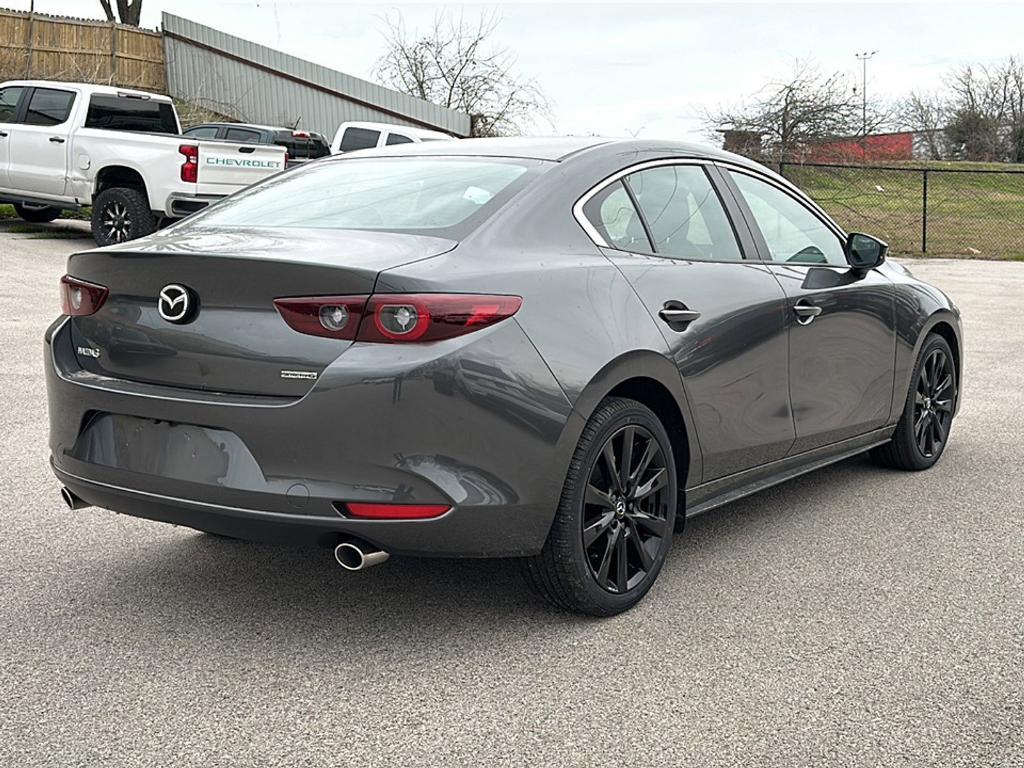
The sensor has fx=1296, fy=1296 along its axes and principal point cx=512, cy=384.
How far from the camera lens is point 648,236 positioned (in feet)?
14.9

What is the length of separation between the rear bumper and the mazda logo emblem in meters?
0.21

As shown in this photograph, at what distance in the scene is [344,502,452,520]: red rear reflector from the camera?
3578mm

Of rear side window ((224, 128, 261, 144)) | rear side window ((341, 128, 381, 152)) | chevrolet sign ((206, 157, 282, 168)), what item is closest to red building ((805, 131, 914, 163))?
rear side window ((341, 128, 381, 152))

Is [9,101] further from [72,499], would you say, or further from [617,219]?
[617,219]

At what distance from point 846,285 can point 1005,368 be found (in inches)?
195

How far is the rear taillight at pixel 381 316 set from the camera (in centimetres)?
356

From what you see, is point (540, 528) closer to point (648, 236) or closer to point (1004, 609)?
point (648, 236)

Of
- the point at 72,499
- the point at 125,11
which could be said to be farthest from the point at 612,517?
the point at 125,11

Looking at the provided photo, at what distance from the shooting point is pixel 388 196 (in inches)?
172

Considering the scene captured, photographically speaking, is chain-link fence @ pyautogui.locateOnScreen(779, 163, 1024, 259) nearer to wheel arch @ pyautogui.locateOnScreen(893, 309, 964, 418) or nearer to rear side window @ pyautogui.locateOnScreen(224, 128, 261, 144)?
rear side window @ pyautogui.locateOnScreen(224, 128, 261, 144)

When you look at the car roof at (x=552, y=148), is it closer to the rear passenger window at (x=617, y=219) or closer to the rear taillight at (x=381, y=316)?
the rear passenger window at (x=617, y=219)

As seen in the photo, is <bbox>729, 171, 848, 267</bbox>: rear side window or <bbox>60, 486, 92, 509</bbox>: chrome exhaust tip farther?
<bbox>729, 171, 848, 267</bbox>: rear side window

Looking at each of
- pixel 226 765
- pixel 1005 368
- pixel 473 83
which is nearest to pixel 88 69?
pixel 473 83

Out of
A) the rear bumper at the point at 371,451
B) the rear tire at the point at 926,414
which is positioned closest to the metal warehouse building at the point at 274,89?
the rear tire at the point at 926,414
